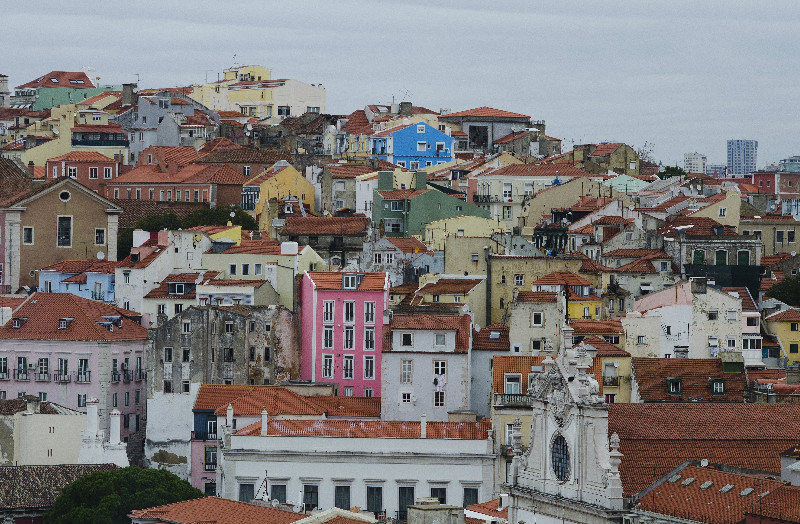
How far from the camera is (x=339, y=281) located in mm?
96812

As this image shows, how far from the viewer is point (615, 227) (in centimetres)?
11100

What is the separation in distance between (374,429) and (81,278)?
2821 centimetres

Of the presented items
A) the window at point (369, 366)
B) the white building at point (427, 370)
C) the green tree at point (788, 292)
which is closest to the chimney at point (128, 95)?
the green tree at point (788, 292)

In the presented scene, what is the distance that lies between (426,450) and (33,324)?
2404cm

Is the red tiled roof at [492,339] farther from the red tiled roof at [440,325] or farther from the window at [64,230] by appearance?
the window at [64,230]

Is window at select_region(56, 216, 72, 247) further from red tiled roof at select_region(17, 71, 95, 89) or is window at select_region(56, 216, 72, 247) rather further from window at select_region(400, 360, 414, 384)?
red tiled roof at select_region(17, 71, 95, 89)

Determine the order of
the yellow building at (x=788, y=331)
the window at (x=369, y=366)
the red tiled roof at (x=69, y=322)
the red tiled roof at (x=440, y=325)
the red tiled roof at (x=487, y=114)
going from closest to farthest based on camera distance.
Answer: the red tiled roof at (x=440, y=325) < the window at (x=369, y=366) < the red tiled roof at (x=69, y=322) < the yellow building at (x=788, y=331) < the red tiled roof at (x=487, y=114)

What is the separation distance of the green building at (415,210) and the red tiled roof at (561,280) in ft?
64.8

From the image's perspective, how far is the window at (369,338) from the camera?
95375mm

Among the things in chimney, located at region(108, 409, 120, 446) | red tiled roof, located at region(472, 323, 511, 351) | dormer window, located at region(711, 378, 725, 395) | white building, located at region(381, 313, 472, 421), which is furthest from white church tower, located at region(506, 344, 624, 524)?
chimney, located at region(108, 409, 120, 446)

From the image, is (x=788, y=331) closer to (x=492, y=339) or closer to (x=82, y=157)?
(x=492, y=339)

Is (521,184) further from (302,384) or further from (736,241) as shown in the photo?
(302,384)

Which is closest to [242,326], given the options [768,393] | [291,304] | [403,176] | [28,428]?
[291,304]

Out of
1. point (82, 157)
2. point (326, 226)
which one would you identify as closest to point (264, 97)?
point (82, 157)
